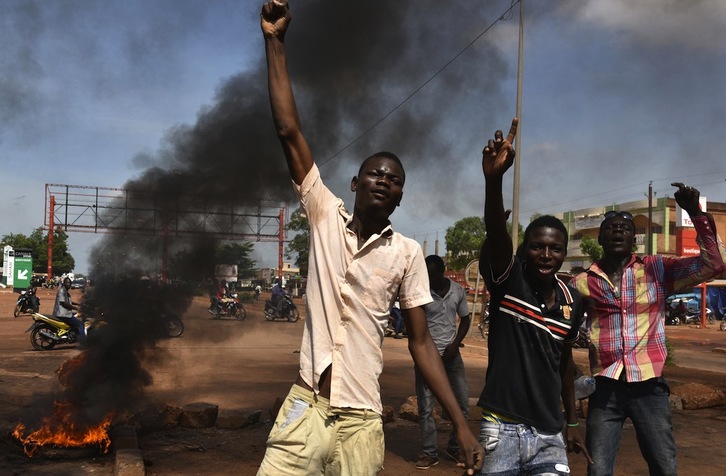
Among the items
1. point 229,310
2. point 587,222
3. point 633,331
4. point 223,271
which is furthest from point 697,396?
point 587,222

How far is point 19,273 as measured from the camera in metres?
35.7

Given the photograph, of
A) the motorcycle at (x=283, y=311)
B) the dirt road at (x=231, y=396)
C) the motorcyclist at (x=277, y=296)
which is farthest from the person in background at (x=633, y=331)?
the motorcycle at (x=283, y=311)

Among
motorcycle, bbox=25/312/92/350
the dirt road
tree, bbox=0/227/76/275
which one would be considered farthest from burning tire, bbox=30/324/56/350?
tree, bbox=0/227/76/275


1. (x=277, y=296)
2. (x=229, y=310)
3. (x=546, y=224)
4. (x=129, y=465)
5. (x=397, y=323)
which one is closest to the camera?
(x=546, y=224)

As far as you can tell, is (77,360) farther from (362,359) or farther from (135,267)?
(362,359)

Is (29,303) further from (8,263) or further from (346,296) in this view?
(8,263)

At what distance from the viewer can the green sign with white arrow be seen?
1374 inches

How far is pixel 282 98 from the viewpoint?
2152 mm

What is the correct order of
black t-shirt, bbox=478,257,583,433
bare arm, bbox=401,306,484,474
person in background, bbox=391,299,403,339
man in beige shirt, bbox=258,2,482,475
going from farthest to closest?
person in background, bbox=391,299,403,339
black t-shirt, bbox=478,257,583,433
bare arm, bbox=401,306,484,474
man in beige shirt, bbox=258,2,482,475

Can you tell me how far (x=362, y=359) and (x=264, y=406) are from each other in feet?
17.7

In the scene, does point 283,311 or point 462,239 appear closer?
point 283,311

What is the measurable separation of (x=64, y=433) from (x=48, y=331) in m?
7.47

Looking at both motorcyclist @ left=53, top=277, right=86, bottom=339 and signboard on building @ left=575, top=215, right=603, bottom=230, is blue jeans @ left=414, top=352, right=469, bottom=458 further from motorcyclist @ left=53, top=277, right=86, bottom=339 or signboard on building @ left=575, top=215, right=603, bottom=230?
signboard on building @ left=575, top=215, right=603, bottom=230

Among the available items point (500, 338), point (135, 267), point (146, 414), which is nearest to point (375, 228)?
point (500, 338)
